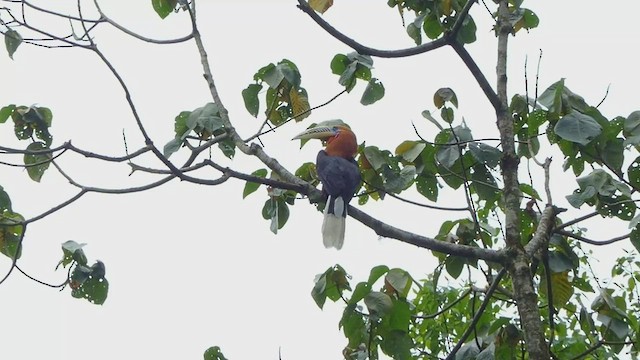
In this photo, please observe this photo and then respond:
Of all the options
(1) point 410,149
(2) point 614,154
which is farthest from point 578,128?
(1) point 410,149

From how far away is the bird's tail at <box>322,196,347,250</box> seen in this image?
472 cm

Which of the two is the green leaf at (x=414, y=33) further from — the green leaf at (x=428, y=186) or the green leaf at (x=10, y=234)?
the green leaf at (x=10, y=234)

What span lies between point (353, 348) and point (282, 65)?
151cm

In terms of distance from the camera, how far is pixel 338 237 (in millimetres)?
4824

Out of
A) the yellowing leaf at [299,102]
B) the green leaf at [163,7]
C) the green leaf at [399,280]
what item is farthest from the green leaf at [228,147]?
the green leaf at [399,280]

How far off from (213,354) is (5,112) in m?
1.60

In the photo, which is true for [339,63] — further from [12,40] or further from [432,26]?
[12,40]

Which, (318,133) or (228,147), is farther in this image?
(318,133)

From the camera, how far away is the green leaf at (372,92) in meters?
4.48

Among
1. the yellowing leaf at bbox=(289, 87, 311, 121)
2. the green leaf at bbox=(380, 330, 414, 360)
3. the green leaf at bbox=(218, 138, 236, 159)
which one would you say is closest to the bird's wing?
the yellowing leaf at bbox=(289, 87, 311, 121)

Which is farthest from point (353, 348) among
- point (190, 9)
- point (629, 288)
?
point (629, 288)

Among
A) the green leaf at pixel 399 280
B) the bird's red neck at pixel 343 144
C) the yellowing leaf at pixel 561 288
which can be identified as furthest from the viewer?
the bird's red neck at pixel 343 144

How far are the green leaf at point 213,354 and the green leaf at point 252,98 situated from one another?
125 centimetres

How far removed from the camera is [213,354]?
157 inches
